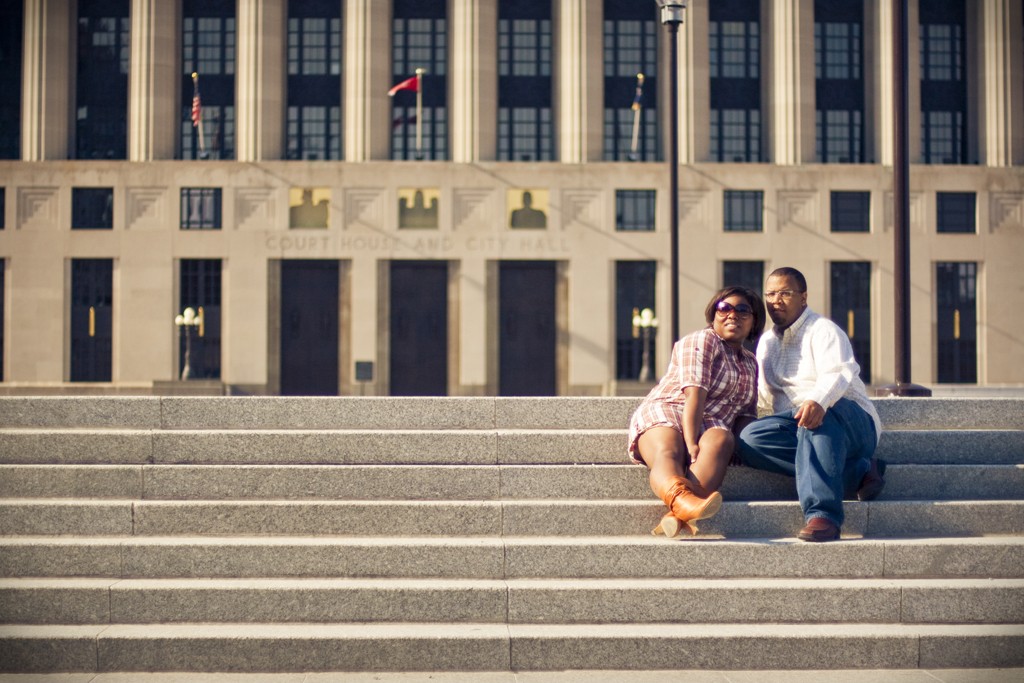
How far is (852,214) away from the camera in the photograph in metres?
38.0

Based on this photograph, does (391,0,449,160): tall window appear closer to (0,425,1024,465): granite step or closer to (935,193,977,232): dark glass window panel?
(935,193,977,232): dark glass window panel

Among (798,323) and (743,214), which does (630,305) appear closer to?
(743,214)

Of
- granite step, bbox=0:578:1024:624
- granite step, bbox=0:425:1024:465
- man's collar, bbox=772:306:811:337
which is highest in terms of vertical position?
man's collar, bbox=772:306:811:337

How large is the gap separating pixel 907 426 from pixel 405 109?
108 ft

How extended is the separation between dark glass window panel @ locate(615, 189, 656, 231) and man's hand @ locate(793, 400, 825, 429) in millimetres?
31556

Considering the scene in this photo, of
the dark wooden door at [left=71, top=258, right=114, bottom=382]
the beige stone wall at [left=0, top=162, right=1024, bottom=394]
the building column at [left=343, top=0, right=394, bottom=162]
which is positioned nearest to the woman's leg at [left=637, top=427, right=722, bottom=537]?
the beige stone wall at [left=0, top=162, right=1024, bottom=394]

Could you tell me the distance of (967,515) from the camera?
6.59m

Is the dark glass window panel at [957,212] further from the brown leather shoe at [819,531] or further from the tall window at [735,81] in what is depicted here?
the brown leather shoe at [819,531]

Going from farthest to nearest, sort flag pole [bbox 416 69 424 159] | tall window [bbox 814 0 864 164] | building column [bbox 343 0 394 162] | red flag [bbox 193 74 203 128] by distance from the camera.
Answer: tall window [bbox 814 0 864 164], building column [bbox 343 0 394 162], flag pole [bbox 416 69 424 159], red flag [bbox 193 74 203 128]

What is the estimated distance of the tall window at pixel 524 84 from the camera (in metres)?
38.7

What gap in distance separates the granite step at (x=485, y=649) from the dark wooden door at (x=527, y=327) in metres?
31.7

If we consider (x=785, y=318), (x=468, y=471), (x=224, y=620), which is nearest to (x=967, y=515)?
(x=785, y=318)

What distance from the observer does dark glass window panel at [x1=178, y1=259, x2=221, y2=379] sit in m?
37.0

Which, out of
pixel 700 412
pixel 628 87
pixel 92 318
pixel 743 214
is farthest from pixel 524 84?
pixel 700 412
